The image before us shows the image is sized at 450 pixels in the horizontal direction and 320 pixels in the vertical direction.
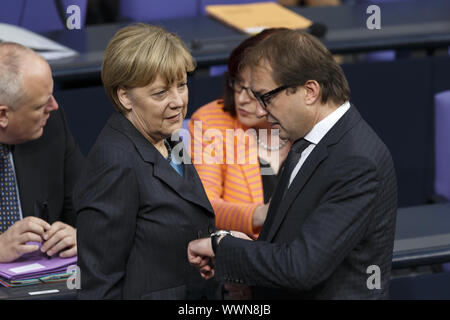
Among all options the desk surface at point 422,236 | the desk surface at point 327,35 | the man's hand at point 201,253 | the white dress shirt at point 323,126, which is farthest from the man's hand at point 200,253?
the desk surface at point 327,35

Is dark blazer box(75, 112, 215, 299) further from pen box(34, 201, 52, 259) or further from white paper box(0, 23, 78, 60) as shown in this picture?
white paper box(0, 23, 78, 60)

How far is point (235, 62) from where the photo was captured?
9.70 feet

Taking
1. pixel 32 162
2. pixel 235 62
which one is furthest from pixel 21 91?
pixel 235 62

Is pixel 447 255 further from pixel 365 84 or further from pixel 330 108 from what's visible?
pixel 365 84

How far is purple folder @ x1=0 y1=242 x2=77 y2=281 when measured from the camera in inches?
102

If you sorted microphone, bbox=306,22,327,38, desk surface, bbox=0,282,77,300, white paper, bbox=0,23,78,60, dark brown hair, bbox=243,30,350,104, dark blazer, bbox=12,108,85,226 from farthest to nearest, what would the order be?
microphone, bbox=306,22,327,38
white paper, bbox=0,23,78,60
dark blazer, bbox=12,108,85,226
desk surface, bbox=0,282,77,300
dark brown hair, bbox=243,30,350,104

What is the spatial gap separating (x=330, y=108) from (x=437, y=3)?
118 inches

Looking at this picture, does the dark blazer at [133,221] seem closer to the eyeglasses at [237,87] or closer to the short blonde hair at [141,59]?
the short blonde hair at [141,59]

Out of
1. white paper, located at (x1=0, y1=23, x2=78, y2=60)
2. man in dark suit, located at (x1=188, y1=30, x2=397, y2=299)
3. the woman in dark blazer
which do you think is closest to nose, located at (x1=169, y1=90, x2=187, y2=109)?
the woman in dark blazer

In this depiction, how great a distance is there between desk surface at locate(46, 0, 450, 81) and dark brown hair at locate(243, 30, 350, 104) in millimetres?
1622

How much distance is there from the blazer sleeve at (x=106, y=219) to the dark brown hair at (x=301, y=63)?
455mm

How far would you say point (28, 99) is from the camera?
2775mm

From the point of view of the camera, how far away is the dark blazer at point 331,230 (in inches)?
81.7

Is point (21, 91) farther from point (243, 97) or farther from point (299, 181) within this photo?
point (299, 181)
